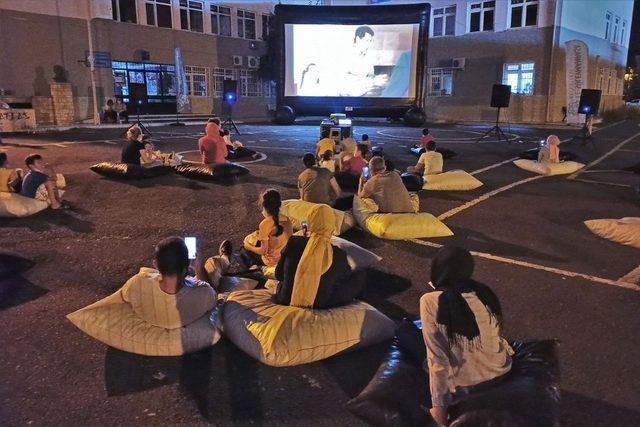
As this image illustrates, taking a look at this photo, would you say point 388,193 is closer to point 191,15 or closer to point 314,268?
point 314,268

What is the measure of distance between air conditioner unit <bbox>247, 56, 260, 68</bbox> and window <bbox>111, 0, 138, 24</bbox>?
7.49 meters

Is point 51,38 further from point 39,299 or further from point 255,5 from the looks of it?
point 39,299

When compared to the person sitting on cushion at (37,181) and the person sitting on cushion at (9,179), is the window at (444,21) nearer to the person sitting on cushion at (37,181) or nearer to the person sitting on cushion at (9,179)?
the person sitting on cushion at (37,181)

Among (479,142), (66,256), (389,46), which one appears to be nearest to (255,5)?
(389,46)

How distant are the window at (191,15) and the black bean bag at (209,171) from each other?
20833 mm

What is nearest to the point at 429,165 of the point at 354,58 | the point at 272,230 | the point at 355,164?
the point at 355,164

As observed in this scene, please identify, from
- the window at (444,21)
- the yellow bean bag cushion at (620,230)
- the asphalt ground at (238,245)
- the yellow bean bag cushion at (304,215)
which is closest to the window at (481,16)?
the window at (444,21)

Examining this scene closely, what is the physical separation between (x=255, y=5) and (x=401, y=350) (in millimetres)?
32012

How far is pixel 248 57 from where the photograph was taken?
31.7m

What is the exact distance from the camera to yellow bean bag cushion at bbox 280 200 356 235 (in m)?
6.75

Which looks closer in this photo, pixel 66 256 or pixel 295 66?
pixel 66 256

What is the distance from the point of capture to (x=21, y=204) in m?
7.42

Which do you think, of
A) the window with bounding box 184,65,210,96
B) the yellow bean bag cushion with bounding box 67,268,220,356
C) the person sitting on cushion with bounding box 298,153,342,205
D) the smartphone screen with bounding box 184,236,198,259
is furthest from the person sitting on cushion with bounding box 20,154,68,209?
the window with bounding box 184,65,210,96

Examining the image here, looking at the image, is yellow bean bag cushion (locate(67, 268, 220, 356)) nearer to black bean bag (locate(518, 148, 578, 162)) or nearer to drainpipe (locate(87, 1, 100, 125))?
black bean bag (locate(518, 148, 578, 162))
